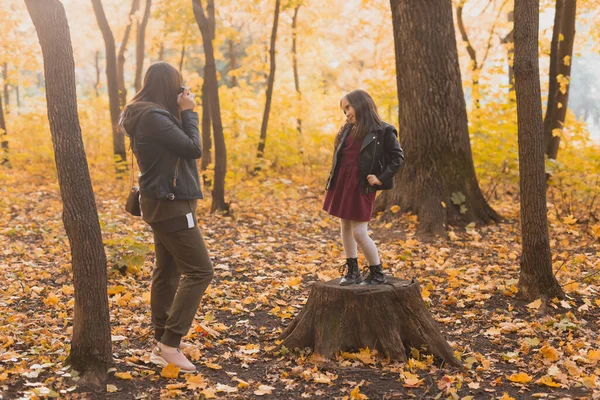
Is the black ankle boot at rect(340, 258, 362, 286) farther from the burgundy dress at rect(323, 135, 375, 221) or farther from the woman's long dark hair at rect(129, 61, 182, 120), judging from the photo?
the woman's long dark hair at rect(129, 61, 182, 120)

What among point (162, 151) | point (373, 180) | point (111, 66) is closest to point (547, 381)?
point (373, 180)

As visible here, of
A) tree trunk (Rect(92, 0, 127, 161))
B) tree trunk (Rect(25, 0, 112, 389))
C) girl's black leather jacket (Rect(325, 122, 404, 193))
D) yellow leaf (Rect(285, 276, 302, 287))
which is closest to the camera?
tree trunk (Rect(25, 0, 112, 389))

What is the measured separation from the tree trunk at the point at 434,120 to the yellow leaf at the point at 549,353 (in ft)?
14.5

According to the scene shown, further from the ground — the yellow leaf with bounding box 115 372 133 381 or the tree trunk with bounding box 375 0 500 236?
the tree trunk with bounding box 375 0 500 236

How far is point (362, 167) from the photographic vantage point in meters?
4.94

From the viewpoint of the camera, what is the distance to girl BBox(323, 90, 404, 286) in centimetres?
492

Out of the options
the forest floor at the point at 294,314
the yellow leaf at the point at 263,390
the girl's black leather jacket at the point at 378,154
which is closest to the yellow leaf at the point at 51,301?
the forest floor at the point at 294,314

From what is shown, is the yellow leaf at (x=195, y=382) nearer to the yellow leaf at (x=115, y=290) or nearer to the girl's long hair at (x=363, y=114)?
the girl's long hair at (x=363, y=114)

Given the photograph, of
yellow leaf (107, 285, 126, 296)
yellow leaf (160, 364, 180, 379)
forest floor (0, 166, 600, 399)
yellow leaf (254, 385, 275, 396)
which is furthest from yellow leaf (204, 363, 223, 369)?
yellow leaf (107, 285, 126, 296)

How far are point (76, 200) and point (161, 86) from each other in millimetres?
982

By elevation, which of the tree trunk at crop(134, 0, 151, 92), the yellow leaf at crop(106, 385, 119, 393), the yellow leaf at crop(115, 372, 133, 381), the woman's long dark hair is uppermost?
the tree trunk at crop(134, 0, 151, 92)

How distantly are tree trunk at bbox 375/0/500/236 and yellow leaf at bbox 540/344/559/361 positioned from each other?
14.5 feet

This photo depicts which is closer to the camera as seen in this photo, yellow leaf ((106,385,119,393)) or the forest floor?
yellow leaf ((106,385,119,393))

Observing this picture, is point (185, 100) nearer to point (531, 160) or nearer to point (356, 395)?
point (356, 395)
